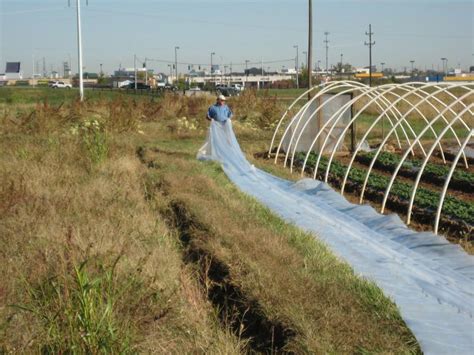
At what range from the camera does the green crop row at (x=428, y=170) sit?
35.7ft

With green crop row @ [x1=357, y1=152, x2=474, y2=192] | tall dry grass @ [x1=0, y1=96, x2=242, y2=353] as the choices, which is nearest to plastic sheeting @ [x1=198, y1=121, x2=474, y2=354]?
tall dry grass @ [x1=0, y1=96, x2=242, y2=353]

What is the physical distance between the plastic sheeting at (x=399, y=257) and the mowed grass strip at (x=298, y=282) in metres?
0.19

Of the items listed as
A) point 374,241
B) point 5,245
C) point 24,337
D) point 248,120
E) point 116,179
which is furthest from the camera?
point 248,120

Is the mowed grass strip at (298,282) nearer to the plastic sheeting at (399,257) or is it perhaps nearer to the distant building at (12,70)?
the plastic sheeting at (399,257)

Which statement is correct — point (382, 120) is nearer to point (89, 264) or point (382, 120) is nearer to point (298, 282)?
point (298, 282)

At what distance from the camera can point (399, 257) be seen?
6.29m

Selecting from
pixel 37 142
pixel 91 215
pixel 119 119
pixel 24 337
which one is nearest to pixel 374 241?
pixel 91 215

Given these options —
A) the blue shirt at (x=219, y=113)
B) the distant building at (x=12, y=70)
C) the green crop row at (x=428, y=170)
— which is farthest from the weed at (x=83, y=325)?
the distant building at (x=12, y=70)

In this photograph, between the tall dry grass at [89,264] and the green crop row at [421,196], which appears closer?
the tall dry grass at [89,264]

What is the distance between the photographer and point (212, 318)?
4.99 meters

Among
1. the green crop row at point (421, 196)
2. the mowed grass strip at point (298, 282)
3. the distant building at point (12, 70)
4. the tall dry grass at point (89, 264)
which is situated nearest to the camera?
the tall dry grass at point (89, 264)

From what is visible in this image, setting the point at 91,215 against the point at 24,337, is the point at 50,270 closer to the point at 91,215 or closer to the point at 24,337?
the point at 24,337

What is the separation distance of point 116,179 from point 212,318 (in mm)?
5302

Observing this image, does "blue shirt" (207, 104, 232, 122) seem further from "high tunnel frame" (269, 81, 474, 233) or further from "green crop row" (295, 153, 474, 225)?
"green crop row" (295, 153, 474, 225)
